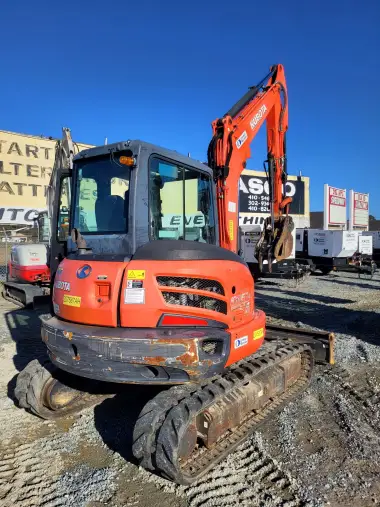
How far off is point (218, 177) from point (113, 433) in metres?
3.47

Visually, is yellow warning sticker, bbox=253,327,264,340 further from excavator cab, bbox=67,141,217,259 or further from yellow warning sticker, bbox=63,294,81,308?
yellow warning sticker, bbox=63,294,81,308

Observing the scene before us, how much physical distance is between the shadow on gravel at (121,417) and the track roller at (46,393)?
31 centimetres

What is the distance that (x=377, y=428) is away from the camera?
4.03 m

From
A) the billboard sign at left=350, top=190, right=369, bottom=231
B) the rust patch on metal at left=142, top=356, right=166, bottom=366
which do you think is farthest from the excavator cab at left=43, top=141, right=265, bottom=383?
the billboard sign at left=350, top=190, right=369, bottom=231

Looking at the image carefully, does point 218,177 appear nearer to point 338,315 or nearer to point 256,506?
point 256,506

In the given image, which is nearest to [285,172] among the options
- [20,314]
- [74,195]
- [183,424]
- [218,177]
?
[218,177]

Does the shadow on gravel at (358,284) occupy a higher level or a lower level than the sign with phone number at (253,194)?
lower

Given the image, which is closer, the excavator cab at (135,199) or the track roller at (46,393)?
the excavator cab at (135,199)

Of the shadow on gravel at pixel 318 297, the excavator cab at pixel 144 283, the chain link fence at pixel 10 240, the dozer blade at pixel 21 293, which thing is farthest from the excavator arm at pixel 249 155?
the chain link fence at pixel 10 240

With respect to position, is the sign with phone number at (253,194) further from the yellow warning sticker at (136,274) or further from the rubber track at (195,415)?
the yellow warning sticker at (136,274)

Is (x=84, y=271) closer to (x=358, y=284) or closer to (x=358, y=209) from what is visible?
(x=358, y=284)

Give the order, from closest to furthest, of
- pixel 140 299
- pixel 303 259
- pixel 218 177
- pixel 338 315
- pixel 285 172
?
pixel 140 299, pixel 218 177, pixel 285 172, pixel 338 315, pixel 303 259

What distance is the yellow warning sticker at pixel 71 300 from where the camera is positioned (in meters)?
3.71

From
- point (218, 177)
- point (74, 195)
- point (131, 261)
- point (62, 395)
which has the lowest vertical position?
point (62, 395)
